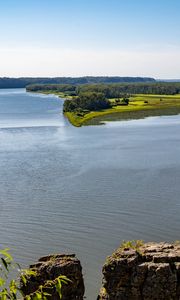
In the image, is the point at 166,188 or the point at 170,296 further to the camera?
the point at 166,188

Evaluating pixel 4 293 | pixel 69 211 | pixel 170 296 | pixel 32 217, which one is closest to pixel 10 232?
pixel 32 217

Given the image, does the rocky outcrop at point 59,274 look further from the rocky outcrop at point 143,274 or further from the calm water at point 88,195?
the calm water at point 88,195

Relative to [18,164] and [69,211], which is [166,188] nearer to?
[69,211]

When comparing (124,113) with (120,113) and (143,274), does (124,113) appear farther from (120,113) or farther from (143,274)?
(143,274)

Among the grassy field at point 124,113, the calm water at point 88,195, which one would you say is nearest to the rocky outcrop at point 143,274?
the calm water at point 88,195

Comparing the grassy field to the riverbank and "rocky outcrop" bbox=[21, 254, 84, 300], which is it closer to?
the riverbank

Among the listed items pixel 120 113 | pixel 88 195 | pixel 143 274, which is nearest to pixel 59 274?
pixel 143 274

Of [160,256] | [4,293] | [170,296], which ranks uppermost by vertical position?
[4,293]
